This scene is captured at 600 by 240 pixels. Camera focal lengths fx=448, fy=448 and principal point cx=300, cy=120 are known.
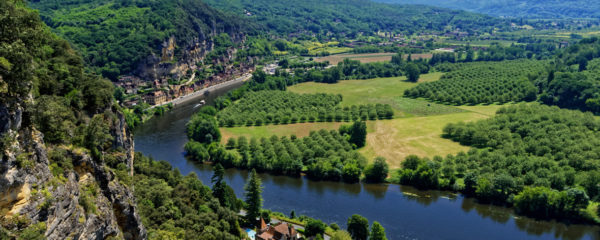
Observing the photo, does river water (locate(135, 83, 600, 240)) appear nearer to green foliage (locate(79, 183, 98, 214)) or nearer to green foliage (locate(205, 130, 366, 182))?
green foliage (locate(205, 130, 366, 182))

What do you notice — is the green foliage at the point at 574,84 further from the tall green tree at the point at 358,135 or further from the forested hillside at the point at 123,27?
the forested hillside at the point at 123,27

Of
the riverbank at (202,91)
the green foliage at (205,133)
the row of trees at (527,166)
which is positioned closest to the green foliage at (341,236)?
the row of trees at (527,166)

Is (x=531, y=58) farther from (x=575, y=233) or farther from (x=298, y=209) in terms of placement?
(x=298, y=209)

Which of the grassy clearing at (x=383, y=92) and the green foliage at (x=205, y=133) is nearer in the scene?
the green foliage at (x=205, y=133)

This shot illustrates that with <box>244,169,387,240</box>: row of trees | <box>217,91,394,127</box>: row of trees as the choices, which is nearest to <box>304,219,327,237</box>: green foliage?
<box>244,169,387,240</box>: row of trees

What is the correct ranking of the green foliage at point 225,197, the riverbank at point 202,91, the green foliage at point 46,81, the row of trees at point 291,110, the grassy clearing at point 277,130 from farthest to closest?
1. the riverbank at point 202,91
2. the row of trees at point 291,110
3. the grassy clearing at point 277,130
4. the green foliage at point 225,197
5. the green foliage at point 46,81

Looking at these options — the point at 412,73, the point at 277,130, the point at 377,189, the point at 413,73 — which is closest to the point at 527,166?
the point at 377,189

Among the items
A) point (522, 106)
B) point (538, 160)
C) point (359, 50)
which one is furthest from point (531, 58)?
point (538, 160)
